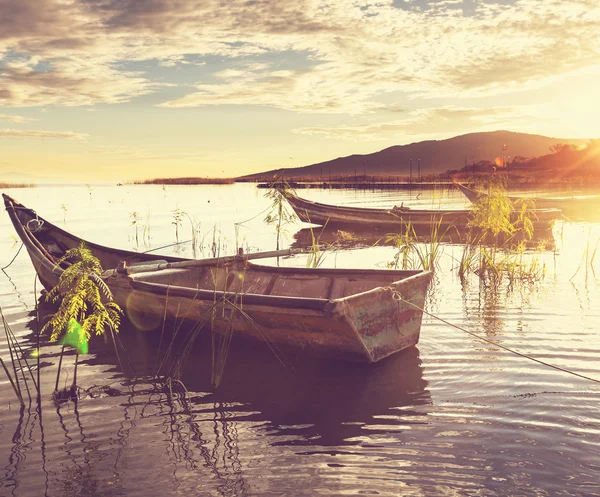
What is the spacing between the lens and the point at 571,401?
5.84m

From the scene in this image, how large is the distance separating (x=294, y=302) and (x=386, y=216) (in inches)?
796

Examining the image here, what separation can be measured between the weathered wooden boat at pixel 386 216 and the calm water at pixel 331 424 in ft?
49.3

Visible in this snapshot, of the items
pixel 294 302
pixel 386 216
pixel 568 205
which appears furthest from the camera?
pixel 568 205

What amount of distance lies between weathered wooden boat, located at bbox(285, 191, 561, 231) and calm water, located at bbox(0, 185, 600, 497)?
592 inches

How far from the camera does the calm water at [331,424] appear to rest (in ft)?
14.9

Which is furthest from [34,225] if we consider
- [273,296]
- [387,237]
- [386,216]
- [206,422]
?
[386,216]

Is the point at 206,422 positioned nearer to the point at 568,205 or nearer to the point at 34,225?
the point at 34,225

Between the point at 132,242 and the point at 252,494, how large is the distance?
21275mm

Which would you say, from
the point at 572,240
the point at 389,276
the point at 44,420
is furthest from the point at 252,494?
the point at 572,240

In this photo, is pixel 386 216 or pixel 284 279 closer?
pixel 284 279

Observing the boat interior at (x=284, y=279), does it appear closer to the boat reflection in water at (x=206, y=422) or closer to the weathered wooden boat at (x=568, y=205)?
the boat reflection in water at (x=206, y=422)

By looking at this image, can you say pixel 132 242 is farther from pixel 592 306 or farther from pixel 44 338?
pixel 592 306

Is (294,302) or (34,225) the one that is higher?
(34,225)

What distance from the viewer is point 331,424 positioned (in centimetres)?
562
